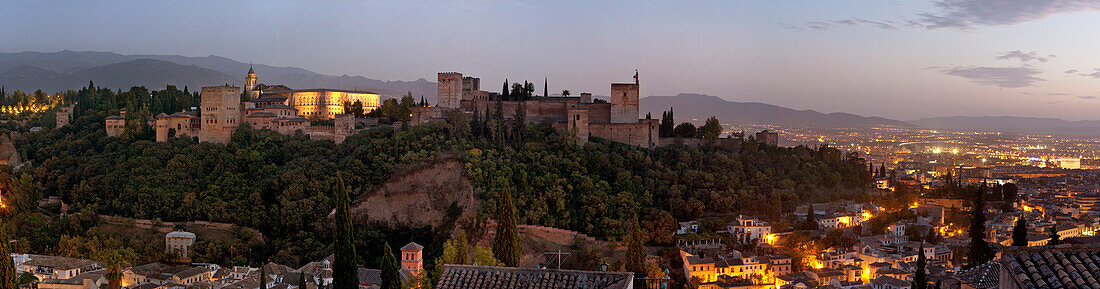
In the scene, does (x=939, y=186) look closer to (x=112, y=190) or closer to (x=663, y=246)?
(x=663, y=246)

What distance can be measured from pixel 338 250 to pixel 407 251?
7.96 metres

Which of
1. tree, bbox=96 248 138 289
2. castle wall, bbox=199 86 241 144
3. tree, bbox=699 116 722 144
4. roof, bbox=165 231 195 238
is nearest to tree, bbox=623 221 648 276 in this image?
tree, bbox=699 116 722 144

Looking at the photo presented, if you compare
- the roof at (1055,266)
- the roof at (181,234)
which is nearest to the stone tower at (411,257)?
the roof at (181,234)

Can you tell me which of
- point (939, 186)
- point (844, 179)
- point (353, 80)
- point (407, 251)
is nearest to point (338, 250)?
point (407, 251)

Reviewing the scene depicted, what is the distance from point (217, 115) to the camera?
3488 cm

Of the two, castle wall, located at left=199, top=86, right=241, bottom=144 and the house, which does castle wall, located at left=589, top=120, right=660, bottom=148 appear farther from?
the house

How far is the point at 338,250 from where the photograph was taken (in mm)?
15281

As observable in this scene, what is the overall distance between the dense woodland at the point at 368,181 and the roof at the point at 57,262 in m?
1.81

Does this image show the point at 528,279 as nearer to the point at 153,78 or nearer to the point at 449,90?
the point at 449,90

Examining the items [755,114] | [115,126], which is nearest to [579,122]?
[115,126]

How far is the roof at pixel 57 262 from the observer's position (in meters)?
25.6

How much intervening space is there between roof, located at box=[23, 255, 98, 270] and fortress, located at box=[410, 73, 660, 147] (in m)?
13.4

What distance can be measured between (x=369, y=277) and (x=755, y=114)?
215 feet

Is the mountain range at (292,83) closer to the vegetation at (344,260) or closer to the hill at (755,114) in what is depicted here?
the hill at (755,114)
